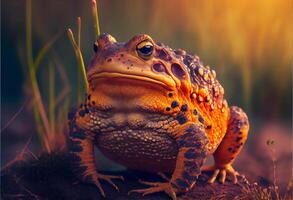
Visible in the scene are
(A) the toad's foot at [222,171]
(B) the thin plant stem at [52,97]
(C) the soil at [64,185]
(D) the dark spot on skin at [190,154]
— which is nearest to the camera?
(D) the dark spot on skin at [190,154]

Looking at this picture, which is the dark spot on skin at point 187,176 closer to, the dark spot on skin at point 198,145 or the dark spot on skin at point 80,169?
the dark spot on skin at point 198,145

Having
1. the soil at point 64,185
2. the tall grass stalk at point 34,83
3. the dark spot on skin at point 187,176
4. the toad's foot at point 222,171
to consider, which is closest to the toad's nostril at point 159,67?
the dark spot on skin at point 187,176

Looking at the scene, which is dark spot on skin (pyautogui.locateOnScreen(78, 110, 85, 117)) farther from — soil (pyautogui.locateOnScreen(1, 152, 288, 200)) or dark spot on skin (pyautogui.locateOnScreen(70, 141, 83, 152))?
soil (pyautogui.locateOnScreen(1, 152, 288, 200))

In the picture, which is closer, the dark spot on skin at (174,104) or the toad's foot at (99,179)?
the dark spot on skin at (174,104)

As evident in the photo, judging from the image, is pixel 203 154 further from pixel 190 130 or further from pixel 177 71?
pixel 177 71

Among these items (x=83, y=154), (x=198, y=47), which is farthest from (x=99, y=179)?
(x=198, y=47)

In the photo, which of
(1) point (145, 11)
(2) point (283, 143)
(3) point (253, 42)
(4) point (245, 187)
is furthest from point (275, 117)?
(1) point (145, 11)

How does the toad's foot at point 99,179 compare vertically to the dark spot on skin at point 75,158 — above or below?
below
